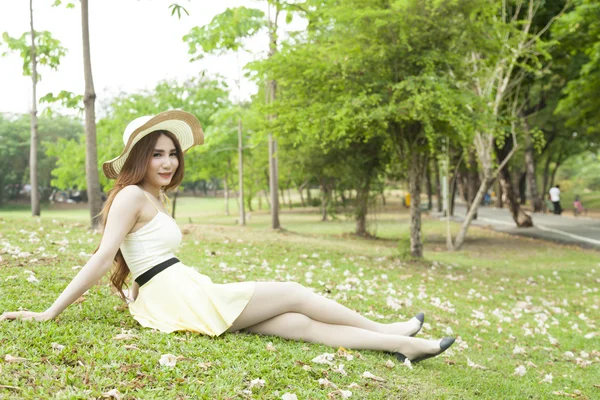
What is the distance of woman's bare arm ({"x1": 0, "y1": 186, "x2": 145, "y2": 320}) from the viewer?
4035 mm

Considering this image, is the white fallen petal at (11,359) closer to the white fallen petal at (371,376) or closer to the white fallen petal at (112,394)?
the white fallen petal at (112,394)

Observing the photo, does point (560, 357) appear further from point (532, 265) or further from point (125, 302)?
point (532, 265)

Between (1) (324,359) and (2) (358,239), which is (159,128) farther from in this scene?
(2) (358,239)

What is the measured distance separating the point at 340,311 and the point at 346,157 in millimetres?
17145

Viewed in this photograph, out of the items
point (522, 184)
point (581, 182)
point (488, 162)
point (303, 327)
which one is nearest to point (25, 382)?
point (303, 327)

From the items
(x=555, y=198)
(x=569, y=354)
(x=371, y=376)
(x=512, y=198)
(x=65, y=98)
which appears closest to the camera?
(x=371, y=376)

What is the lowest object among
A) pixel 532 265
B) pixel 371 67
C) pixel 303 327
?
pixel 532 265

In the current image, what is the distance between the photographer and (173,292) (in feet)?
14.2

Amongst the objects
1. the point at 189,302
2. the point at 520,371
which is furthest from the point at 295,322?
the point at 520,371

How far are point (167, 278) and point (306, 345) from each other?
130cm

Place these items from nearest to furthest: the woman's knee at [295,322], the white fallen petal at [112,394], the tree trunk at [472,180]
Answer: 1. the white fallen petal at [112,394]
2. the woman's knee at [295,322]
3. the tree trunk at [472,180]

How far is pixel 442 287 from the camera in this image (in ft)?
36.9

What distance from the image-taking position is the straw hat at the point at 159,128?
172 inches

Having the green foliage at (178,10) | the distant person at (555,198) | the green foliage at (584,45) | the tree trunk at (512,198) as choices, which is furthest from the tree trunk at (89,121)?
the distant person at (555,198)
